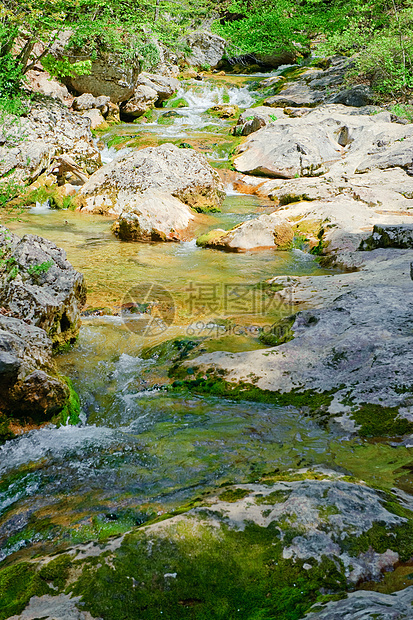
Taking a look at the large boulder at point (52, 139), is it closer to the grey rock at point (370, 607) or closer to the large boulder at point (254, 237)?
the large boulder at point (254, 237)

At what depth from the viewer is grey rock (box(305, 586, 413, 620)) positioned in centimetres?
131

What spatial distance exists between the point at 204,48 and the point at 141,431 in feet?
114

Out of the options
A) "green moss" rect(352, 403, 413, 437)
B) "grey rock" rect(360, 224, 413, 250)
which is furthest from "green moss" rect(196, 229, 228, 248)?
"green moss" rect(352, 403, 413, 437)

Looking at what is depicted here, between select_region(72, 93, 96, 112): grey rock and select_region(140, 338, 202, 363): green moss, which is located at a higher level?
select_region(72, 93, 96, 112): grey rock

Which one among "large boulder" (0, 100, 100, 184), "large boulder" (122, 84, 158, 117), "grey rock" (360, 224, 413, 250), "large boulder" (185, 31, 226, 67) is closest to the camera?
"grey rock" (360, 224, 413, 250)

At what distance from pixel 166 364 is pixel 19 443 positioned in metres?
1.98

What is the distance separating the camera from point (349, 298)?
5121 mm

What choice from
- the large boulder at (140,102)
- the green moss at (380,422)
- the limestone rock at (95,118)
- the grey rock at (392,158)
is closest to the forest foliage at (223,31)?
the large boulder at (140,102)

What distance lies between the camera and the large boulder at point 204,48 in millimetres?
31531

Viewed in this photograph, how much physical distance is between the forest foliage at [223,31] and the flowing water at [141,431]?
4.14m

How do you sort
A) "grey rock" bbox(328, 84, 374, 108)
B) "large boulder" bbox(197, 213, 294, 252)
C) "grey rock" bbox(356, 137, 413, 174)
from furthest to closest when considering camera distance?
"grey rock" bbox(328, 84, 374, 108)
"grey rock" bbox(356, 137, 413, 174)
"large boulder" bbox(197, 213, 294, 252)

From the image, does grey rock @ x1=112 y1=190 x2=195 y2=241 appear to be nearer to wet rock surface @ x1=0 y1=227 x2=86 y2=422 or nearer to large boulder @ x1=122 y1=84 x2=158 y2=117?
wet rock surface @ x1=0 y1=227 x2=86 y2=422

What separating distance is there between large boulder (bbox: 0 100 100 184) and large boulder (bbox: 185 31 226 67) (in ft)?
60.6

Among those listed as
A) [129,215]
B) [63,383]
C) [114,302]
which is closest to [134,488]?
[63,383]
